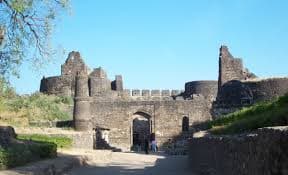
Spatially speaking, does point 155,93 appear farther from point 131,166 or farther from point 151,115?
point 131,166

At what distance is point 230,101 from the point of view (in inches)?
1623

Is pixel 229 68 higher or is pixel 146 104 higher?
pixel 229 68

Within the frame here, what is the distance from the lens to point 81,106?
4016 centimetres

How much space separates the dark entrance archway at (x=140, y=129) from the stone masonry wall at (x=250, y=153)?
1126 inches

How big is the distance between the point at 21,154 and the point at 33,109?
24.1 metres

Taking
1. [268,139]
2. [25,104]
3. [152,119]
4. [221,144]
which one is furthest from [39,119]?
[268,139]

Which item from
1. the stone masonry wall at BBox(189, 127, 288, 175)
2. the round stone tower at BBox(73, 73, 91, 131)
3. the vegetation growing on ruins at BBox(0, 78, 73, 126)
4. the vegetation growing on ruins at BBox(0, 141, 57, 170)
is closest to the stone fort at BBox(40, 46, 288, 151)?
the round stone tower at BBox(73, 73, 91, 131)

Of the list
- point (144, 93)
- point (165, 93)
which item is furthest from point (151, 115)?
point (165, 93)

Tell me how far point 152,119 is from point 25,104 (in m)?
9.78

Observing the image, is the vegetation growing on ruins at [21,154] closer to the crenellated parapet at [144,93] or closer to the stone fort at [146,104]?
the stone fort at [146,104]

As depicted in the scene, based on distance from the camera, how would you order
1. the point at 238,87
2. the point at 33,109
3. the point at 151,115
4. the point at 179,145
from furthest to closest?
the point at 151,115 < the point at 33,109 < the point at 179,145 < the point at 238,87

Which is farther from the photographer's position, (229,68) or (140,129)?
(140,129)

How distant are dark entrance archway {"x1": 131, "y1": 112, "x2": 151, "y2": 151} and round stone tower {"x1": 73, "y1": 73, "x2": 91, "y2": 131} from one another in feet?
16.8

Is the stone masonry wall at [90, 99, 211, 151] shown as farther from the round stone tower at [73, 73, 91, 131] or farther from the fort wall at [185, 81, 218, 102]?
the fort wall at [185, 81, 218, 102]
